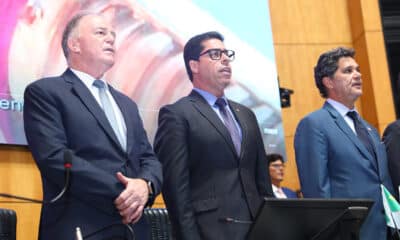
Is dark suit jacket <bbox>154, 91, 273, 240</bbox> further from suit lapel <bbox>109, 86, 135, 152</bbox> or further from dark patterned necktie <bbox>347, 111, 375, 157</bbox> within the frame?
dark patterned necktie <bbox>347, 111, 375, 157</bbox>

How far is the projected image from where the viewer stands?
4320 millimetres

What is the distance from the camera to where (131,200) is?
7.96 feet

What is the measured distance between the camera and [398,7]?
20.9 feet

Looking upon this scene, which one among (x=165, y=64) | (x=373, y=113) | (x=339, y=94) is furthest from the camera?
(x=373, y=113)

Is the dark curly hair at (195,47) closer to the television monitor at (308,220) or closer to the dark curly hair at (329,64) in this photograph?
the dark curly hair at (329,64)

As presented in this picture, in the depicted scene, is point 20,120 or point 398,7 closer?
point 20,120

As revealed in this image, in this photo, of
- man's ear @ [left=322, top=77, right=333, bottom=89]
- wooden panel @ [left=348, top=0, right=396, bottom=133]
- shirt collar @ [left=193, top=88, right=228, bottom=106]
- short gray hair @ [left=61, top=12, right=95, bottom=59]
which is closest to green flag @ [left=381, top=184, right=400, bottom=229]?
man's ear @ [left=322, top=77, right=333, bottom=89]

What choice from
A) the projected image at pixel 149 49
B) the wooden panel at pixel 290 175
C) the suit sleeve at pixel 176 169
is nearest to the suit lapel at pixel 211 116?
the suit sleeve at pixel 176 169

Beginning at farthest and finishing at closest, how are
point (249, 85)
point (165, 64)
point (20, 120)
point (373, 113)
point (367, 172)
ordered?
point (373, 113), point (249, 85), point (165, 64), point (20, 120), point (367, 172)

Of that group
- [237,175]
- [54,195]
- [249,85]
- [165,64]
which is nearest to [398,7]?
[249,85]

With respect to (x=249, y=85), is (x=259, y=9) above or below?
above

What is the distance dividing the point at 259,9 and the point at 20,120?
2.37m

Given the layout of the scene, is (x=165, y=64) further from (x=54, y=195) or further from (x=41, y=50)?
(x=54, y=195)

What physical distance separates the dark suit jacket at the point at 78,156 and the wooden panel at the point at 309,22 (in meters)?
3.73
